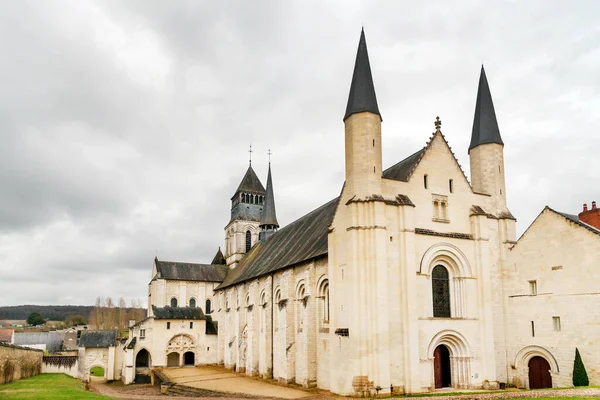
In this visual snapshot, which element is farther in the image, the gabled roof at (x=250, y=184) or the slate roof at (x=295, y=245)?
the gabled roof at (x=250, y=184)

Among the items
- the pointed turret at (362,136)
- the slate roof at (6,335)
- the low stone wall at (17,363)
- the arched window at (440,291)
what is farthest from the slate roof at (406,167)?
the slate roof at (6,335)

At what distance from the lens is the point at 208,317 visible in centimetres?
5506

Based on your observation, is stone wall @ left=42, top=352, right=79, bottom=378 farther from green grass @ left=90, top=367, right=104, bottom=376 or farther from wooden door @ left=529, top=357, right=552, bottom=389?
wooden door @ left=529, top=357, right=552, bottom=389

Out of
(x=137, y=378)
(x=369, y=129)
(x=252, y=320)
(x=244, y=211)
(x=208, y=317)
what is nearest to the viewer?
(x=369, y=129)

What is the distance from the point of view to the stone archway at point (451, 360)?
2717cm

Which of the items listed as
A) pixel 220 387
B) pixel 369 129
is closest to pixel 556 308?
pixel 369 129

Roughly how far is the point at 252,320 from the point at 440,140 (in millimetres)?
20763

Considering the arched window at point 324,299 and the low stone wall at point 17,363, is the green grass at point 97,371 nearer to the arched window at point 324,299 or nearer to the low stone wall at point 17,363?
the low stone wall at point 17,363

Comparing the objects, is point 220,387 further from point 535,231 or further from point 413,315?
point 535,231

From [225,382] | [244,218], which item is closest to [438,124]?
[225,382]

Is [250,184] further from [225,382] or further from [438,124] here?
[438,124]

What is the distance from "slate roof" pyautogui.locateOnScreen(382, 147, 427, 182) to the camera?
28.4 meters

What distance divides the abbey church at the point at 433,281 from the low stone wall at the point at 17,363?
58.5ft

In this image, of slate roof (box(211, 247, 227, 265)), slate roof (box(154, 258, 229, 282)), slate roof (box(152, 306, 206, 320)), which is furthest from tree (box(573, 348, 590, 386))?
slate roof (box(211, 247, 227, 265))
